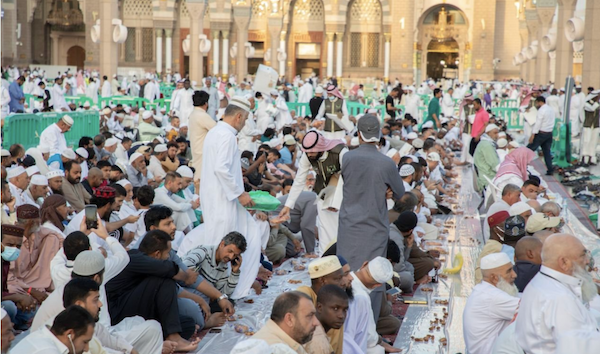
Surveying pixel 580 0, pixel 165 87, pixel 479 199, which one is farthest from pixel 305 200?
pixel 580 0

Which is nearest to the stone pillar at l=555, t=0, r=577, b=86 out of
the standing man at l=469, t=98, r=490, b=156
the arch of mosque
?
the standing man at l=469, t=98, r=490, b=156

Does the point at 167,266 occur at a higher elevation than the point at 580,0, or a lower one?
lower

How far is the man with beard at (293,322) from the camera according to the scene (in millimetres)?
3348

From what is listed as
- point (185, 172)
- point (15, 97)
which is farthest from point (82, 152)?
point (15, 97)

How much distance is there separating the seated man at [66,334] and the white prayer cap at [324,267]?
120 cm

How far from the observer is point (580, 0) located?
95.2ft

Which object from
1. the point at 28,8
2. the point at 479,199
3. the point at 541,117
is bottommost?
the point at 479,199

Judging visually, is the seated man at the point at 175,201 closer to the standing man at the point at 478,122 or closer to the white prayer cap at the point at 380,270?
the white prayer cap at the point at 380,270

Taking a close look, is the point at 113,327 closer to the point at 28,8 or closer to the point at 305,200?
the point at 305,200

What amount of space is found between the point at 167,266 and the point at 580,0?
88.8 ft

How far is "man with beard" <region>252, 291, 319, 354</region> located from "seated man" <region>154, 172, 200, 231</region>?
401cm

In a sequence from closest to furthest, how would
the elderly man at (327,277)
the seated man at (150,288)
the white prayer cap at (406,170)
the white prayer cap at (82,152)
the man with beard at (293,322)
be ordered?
1. the man with beard at (293,322)
2. the elderly man at (327,277)
3. the seated man at (150,288)
4. the white prayer cap at (406,170)
5. the white prayer cap at (82,152)

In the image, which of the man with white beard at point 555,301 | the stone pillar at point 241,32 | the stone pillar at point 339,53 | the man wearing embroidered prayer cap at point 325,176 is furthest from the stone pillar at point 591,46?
the stone pillar at point 339,53

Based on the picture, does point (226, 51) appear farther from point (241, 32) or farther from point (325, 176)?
point (325, 176)
